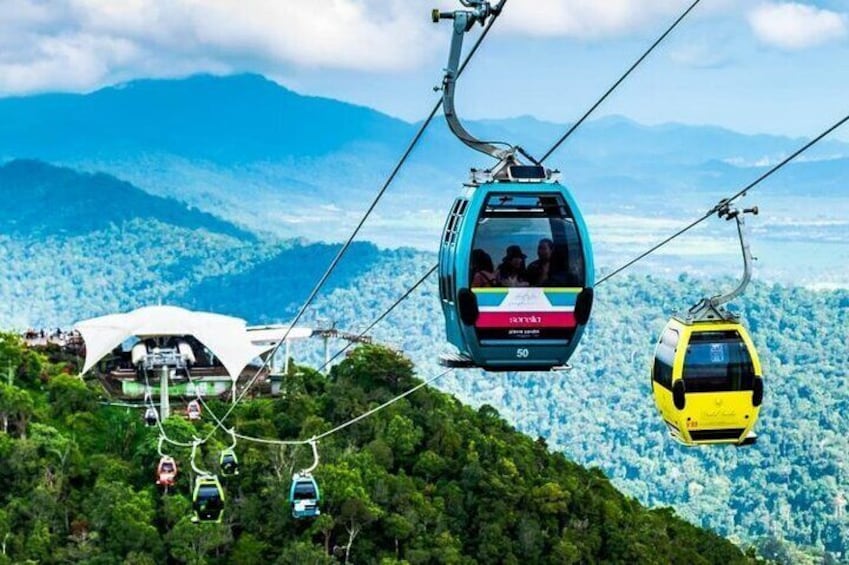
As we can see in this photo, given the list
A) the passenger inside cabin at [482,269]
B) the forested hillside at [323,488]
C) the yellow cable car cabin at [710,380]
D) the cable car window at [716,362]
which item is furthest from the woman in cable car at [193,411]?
the passenger inside cabin at [482,269]

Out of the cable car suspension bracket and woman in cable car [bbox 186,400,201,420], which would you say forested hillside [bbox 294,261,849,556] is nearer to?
woman in cable car [bbox 186,400,201,420]

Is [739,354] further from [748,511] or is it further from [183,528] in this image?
[748,511]

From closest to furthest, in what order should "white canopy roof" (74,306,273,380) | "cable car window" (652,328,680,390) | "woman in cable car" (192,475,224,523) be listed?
1. "cable car window" (652,328,680,390)
2. "woman in cable car" (192,475,224,523)
3. "white canopy roof" (74,306,273,380)

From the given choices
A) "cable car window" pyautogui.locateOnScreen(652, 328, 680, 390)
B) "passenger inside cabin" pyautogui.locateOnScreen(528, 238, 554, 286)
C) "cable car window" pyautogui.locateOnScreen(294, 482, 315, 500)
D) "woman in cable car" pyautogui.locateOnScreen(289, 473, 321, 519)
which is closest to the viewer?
→ "passenger inside cabin" pyautogui.locateOnScreen(528, 238, 554, 286)

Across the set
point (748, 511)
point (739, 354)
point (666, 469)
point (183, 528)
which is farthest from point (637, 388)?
point (739, 354)

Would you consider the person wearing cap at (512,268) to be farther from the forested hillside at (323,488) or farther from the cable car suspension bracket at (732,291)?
the forested hillside at (323,488)

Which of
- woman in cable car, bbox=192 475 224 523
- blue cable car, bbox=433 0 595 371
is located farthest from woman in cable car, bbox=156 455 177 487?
blue cable car, bbox=433 0 595 371

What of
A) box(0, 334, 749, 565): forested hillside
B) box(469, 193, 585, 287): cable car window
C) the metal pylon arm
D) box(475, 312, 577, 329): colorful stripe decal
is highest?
the metal pylon arm
